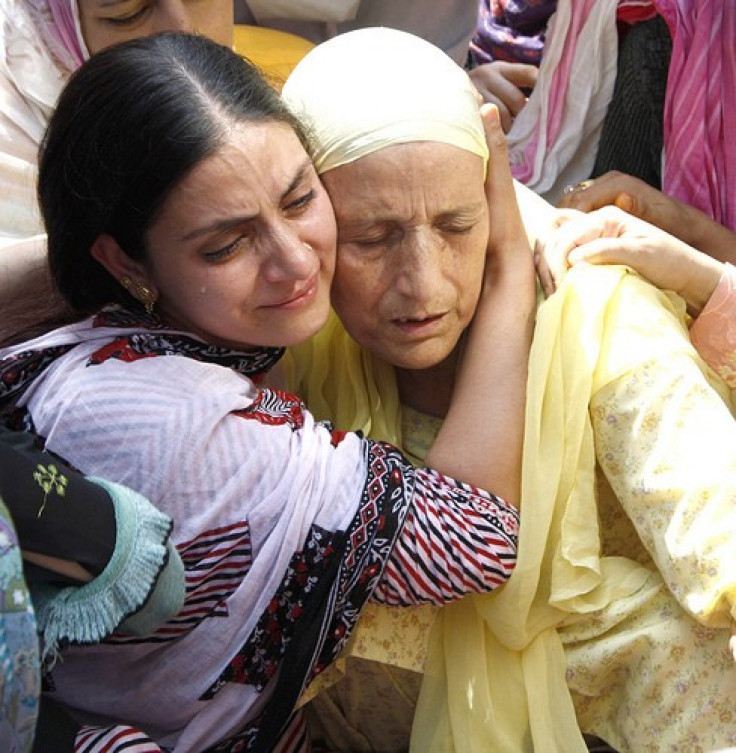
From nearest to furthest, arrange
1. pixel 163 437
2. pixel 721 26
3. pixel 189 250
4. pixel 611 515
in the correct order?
pixel 163 437, pixel 189 250, pixel 611 515, pixel 721 26

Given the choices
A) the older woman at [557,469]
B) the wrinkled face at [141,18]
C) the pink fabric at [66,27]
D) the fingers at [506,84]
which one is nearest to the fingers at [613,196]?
the older woman at [557,469]

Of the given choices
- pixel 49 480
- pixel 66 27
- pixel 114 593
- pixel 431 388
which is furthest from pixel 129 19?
pixel 114 593

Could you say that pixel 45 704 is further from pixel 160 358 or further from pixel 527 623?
pixel 527 623

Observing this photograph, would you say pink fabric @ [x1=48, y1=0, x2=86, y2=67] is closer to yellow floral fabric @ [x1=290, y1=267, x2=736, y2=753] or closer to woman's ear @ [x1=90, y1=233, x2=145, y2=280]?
woman's ear @ [x1=90, y1=233, x2=145, y2=280]

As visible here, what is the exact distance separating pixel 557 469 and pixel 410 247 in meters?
0.47

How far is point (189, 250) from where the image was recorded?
1.99 meters

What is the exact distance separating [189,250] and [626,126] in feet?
5.65

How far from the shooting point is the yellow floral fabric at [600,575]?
6.47 ft

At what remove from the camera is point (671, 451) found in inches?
78.2

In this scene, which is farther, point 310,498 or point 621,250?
point 621,250

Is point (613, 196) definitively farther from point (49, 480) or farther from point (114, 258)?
point (49, 480)

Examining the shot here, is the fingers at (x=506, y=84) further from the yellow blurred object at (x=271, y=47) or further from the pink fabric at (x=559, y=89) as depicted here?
the yellow blurred object at (x=271, y=47)

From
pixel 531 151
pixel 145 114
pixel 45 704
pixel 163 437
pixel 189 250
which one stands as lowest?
pixel 531 151

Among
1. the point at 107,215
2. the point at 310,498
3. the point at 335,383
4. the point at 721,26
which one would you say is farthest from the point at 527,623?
the point at 721,26
